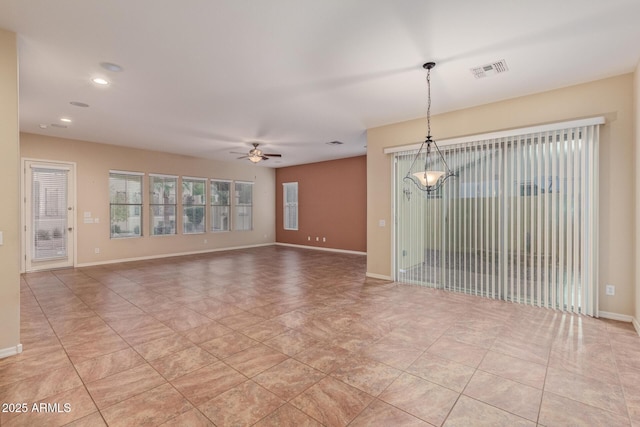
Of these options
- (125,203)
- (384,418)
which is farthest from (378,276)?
(125,203)

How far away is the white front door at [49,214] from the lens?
250 inches

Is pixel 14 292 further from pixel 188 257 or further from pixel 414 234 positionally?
pixel 188 257

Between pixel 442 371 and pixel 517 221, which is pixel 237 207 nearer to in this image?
pixel 517 221

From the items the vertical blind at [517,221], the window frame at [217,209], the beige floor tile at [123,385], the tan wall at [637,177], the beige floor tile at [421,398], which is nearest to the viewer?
the beige floor tile at [421,398]

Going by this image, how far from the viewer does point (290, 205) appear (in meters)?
11.0

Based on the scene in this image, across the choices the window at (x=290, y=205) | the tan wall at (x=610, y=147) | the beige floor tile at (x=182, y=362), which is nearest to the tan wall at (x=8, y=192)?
the beige floor tile at (x=182, y=362)

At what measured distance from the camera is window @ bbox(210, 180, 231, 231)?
962cm

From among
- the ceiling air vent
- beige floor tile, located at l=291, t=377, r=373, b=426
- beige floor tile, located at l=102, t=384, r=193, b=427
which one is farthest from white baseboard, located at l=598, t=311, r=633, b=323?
beige floor tile, located at l=102, t=384, r=193, b=427

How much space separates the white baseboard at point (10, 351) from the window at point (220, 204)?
6.88m

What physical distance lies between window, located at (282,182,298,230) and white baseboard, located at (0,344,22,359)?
826 cm

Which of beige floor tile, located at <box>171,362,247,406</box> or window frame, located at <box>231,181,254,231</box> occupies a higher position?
window frame, located at <box>231,181,254,231</box>

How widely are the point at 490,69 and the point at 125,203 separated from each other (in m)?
8.36

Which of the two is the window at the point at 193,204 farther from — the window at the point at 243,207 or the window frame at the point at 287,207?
the window frame at the point at 287,207

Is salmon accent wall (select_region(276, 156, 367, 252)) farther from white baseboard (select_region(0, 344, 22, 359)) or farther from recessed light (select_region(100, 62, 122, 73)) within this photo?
white baseboard (select_region(0, 344, 22, 359))
